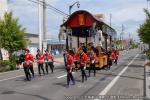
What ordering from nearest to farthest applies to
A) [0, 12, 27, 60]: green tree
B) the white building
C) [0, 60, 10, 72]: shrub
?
[0, 60, 10, 72]: shrub
[0, 12, 27, 60]: green tree
the white building

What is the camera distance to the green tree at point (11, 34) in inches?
1310

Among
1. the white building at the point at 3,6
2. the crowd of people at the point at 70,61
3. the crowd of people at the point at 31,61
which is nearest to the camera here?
the crowd of people at the point at 70,61

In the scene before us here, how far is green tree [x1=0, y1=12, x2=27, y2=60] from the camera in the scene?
33.3 meters

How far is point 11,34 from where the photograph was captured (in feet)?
110

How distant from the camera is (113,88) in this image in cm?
1669

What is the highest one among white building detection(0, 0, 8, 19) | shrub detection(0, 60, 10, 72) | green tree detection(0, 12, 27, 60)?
white building detection(0, 0, 8, 19)

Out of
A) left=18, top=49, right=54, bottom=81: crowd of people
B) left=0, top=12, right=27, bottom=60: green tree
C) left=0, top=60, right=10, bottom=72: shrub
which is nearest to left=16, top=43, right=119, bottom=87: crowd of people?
left=18, top=49, right=54, bottom=81: crowd of people

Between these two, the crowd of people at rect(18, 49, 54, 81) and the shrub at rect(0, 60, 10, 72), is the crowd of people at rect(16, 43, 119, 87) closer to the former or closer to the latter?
the crowd of people at rect(18, 49, 54, 81)

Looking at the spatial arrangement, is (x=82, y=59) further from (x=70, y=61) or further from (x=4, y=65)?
(x=4, y=65)

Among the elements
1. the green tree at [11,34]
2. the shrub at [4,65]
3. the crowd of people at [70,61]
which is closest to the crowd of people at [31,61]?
the crowd of people at [70,61]

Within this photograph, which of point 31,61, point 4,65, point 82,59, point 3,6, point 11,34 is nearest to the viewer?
point 82,59

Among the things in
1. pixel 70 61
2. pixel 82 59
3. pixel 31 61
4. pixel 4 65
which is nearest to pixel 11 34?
pixel 4 65

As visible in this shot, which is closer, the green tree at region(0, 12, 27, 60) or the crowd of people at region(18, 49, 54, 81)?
the crowd of people at region(18, 49, 54, 81)

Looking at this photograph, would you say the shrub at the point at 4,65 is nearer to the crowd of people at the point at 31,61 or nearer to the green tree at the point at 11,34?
the green tree at the point at 11,34
